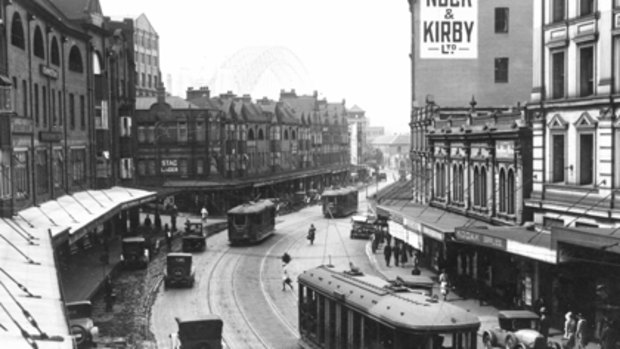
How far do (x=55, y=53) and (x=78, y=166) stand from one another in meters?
7.78

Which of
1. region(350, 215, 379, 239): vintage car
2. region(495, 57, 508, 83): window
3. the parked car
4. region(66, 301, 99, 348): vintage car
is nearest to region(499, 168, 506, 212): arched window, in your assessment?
region(495, 57, 508, 83): window

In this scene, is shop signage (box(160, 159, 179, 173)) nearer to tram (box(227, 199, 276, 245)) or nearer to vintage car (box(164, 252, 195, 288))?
tram (box(227, 199, 276, 245))

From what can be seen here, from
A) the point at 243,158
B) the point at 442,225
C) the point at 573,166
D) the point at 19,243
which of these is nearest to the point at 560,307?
the point at 573,166

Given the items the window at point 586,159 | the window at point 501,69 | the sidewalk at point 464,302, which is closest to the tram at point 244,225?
the sidewalk at point 464,302

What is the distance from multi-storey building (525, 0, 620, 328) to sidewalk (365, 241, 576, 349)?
1.64m

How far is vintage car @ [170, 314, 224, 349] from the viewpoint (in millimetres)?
25516

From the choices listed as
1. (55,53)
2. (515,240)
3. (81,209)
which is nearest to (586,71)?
(515,240)

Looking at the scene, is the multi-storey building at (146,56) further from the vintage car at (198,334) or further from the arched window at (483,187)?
the vintage car at (198,334)

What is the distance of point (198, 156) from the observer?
78562mm

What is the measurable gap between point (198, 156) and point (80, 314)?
2056 inches

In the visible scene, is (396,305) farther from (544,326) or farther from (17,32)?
(17,32)

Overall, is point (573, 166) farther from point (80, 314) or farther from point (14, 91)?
point (14, 91)

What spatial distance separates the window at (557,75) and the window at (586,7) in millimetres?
2290

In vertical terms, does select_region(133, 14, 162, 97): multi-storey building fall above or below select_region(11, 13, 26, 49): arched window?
above
